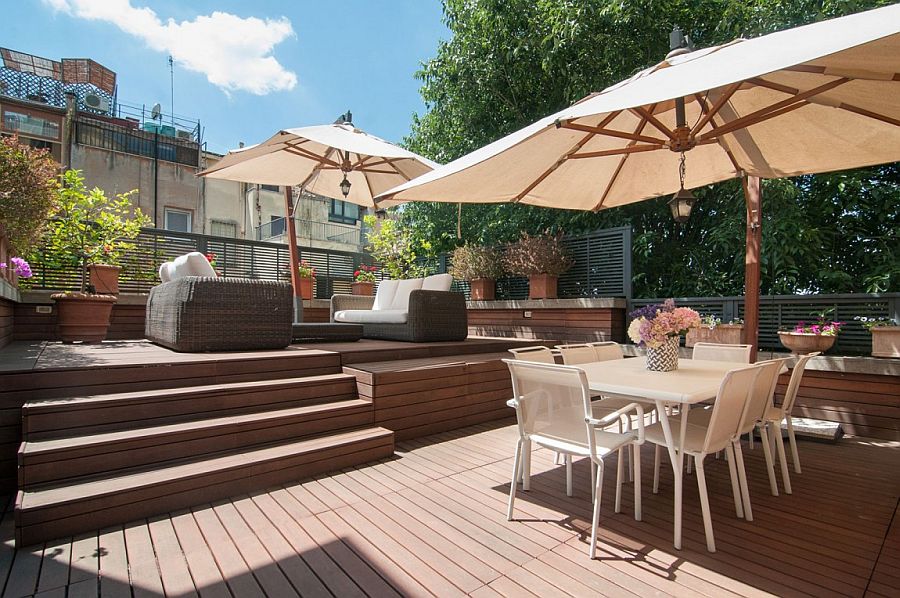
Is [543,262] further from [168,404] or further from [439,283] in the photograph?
[168,404]

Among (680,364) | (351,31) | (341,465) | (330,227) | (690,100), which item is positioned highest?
(351,31)

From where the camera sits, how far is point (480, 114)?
787 centimetres

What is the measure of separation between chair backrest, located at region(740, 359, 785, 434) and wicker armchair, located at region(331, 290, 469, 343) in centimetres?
335

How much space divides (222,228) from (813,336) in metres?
18.7

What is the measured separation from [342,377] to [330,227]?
60.7ft

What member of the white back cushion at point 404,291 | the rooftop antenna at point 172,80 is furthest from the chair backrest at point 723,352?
the rooftop antenna at point 172,80

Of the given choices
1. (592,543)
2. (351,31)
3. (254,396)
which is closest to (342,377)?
(254,396)

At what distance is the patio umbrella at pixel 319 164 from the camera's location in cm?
458

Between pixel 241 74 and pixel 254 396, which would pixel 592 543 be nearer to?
pixel 254 396

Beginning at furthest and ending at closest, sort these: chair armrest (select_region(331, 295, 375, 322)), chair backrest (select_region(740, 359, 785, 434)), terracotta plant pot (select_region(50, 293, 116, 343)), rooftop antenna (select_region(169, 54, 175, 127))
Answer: rooftop antenna (select_region(169, 54, 175, 127))
chair armrest (select_region(331, 295, 375, 322))
terracotta plant pot (select_region(50, 293, 116, 343))
chair backrest (select_region(740, 359, 785, 434))

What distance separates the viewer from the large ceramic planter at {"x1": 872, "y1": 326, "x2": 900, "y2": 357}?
389 centimetres

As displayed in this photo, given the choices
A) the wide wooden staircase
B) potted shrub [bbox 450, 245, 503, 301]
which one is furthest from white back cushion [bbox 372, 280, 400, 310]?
the wide wooden staircase

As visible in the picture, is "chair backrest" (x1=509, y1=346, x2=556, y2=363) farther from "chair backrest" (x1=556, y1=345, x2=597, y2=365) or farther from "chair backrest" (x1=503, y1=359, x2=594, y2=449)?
"chair backrest" (x1=503, y1=359, x2=594, y2=449)

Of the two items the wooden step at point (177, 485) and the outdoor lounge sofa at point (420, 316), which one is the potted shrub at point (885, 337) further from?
the wooden step at point (177, 485)
